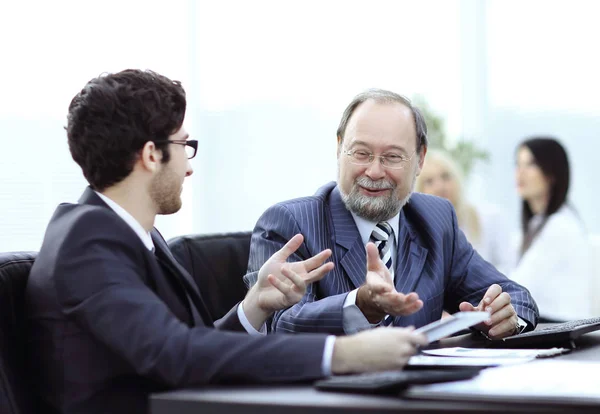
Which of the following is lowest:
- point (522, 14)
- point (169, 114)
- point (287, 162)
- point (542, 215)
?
point (542, 215)

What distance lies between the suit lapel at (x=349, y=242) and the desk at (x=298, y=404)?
2.90ft

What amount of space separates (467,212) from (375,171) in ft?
9.99

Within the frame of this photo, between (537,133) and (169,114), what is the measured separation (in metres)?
5.40

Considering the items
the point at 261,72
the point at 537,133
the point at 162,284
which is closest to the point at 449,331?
the point at 162,284

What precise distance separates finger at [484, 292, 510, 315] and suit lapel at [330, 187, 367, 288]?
0.34 meters

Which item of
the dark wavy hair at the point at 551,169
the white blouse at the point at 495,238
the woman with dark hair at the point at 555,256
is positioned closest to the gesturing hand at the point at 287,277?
the woman with dark hair at the point at 555,256

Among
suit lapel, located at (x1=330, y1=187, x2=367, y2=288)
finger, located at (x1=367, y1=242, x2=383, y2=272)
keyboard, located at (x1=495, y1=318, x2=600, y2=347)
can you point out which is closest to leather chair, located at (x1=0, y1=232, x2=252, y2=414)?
suit lapel, located at (x1=330, y1=187, x2=367, y2=288)

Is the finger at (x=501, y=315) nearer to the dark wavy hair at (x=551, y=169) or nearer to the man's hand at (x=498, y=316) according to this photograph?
the man's hand at (x=498, y=316)

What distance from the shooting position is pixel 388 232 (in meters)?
2.54

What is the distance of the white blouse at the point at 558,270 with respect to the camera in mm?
4855

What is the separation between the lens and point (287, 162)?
5152 mm

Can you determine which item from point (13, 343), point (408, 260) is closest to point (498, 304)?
point (408, 260)

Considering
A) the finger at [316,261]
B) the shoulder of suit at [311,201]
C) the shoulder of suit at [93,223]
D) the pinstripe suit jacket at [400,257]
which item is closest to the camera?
the shoulder of suit at [93,223]

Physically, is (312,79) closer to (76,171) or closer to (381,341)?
(76,171)
